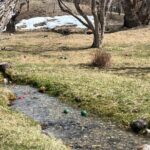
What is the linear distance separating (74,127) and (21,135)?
2.67m

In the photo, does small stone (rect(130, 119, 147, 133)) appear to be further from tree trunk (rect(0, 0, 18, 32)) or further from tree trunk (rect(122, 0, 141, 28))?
tree trunk (rect(122, 0, 141, 28))

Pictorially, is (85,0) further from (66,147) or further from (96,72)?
(66,147)

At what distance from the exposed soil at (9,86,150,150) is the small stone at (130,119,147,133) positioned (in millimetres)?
312

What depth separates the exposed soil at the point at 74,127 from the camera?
41.6 feet

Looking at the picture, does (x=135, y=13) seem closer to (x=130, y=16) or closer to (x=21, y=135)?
(x=130, y=16)

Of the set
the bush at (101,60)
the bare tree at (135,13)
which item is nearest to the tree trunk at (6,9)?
the bush at (101,60)

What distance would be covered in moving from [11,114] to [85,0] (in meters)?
51.4

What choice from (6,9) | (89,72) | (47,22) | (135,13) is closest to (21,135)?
(6,9)

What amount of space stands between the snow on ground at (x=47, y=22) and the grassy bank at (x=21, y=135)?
32576mm

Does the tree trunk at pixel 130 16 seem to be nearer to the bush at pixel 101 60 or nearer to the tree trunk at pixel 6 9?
the bush at pixel 101 60

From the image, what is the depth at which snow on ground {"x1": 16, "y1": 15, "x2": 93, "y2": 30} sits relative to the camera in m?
47.5

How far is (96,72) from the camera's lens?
70.3ft

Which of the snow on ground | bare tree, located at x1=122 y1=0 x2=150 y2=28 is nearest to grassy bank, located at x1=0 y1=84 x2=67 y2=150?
bare tree, located at x1=122 y1=0 x2=150 y2=28

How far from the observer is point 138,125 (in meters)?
13.9
